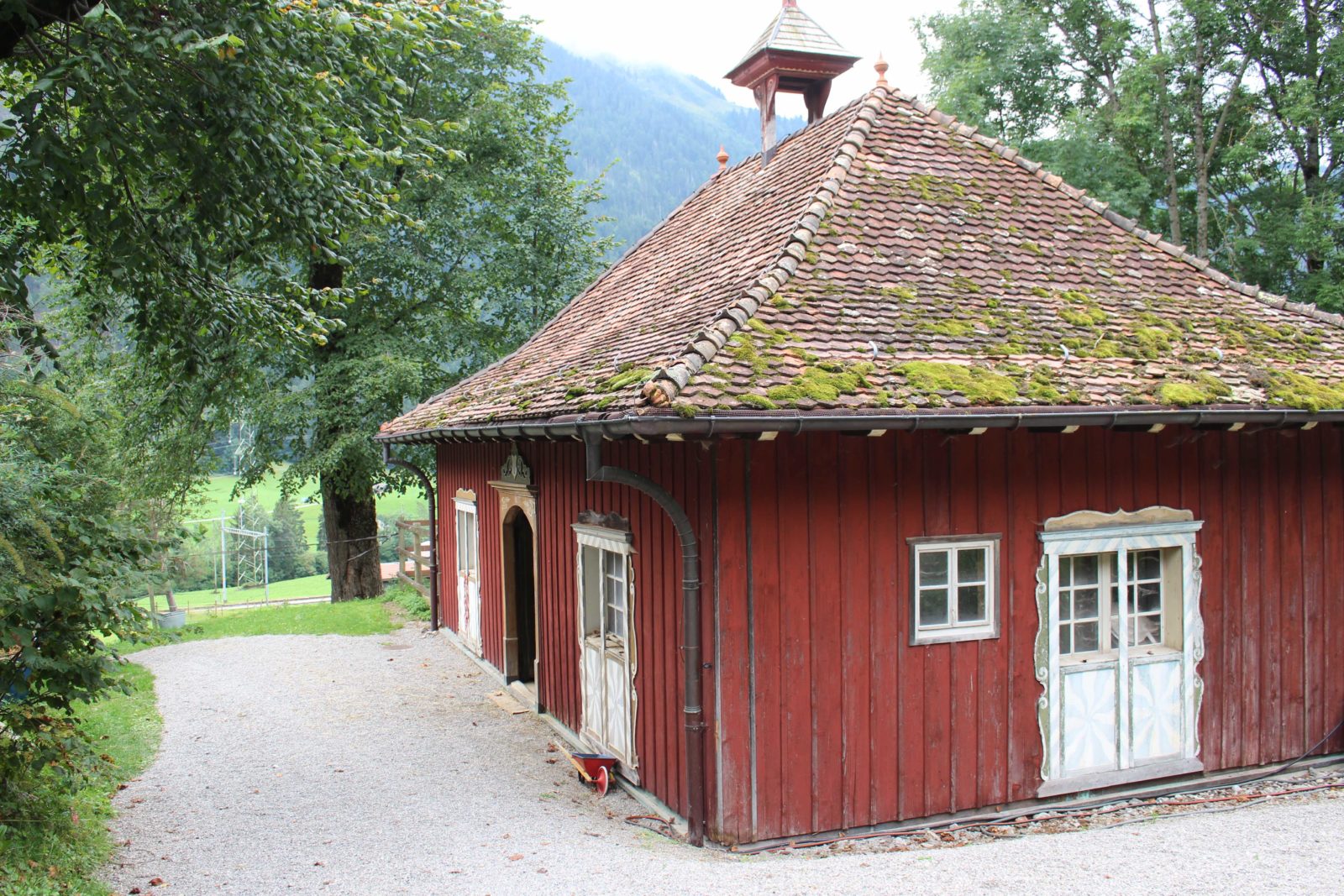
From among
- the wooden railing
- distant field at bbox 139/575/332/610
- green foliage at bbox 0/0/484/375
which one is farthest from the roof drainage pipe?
distant field at bbox 139/575/332/610

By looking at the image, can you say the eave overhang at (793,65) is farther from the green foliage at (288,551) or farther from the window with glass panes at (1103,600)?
the green foliage at (288,551)

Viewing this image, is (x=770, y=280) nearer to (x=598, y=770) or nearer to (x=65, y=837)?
(x=598, y=770)

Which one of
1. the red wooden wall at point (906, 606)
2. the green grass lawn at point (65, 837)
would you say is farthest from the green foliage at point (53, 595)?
the red wooden wall at point (906, 606)

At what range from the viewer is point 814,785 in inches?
264

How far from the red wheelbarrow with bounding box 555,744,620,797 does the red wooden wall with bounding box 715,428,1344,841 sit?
5.44 feet

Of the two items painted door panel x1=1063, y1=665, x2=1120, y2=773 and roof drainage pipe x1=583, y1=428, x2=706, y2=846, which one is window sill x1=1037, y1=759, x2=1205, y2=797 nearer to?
painted door panel x1=1063, y1=665, x2=1120, y2=773

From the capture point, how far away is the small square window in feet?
23.0

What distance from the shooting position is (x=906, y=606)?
696cm

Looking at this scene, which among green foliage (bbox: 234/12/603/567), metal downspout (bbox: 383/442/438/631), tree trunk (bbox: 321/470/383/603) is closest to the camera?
metal downspout (bbox: 383/442/438/631)

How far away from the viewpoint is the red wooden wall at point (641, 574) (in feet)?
22.5

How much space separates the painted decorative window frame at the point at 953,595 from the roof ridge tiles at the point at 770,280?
1971 mm

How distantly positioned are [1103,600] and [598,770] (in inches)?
162

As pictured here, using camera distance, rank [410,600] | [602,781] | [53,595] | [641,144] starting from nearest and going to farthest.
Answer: [53,595] → [602,781] → [410,600] → [641,144]

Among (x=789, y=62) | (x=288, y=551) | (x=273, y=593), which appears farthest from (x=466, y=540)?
(x=288, y=551)
